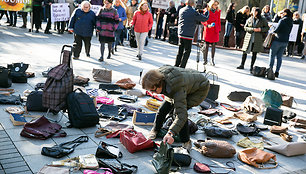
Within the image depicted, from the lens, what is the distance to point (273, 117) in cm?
693

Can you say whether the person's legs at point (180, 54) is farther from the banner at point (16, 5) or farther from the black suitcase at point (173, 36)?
the banner at point (16, 5)

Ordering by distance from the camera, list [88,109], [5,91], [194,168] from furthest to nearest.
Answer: [5,91]
[88,109]
[194,168]

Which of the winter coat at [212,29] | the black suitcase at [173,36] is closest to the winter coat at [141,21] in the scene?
the winter coat at [212,29]

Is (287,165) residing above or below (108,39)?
below

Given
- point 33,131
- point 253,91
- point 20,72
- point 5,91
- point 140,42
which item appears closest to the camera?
point 33,131

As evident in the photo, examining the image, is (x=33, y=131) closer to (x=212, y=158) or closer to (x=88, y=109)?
(x=88, y=109)

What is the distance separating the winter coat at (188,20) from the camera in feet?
33.0

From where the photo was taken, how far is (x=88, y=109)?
5.67 meters

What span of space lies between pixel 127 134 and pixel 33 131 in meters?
1.31

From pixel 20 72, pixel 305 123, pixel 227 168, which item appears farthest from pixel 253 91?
pixel 20 72

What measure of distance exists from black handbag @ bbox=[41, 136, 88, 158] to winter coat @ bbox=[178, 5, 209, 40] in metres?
5.85

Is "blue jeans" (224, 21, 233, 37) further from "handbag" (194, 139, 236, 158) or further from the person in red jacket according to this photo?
"handbag" (194, 139, 236, 158)

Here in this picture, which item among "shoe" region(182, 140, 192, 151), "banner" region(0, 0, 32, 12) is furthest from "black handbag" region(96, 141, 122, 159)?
"banner" region(0, 0, 32, 12)

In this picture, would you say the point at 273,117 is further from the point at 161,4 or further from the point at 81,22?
the point at 161,4
